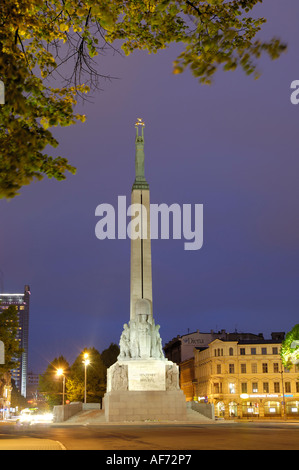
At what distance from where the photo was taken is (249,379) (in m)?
87.4

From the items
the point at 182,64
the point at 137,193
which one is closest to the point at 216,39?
the point at 182,64

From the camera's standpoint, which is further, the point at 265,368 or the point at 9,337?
the point at 265,368

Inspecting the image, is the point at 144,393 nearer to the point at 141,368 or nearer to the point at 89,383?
the point at 141,368

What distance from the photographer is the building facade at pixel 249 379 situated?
84.0m

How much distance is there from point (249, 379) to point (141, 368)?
4643cm

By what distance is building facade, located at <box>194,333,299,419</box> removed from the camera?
84.0 metres

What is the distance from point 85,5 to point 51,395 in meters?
90.4

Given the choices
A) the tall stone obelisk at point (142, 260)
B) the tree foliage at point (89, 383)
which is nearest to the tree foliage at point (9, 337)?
the tall stone obelisk at point (142, 260)

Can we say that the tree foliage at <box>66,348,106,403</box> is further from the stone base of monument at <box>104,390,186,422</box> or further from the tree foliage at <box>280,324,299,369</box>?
the stone base of monument at <box>104,390,186,422</box>

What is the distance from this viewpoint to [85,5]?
9.19 metres

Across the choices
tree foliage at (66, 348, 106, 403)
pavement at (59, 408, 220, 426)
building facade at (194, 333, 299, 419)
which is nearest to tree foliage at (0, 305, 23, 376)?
pavement at (59, 408, 220, 426)

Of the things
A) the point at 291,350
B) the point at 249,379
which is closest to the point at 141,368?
the point at 291,350
